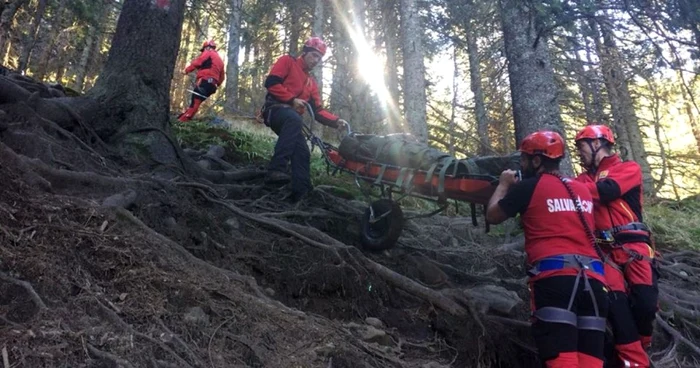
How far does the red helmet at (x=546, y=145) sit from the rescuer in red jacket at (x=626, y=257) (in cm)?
52

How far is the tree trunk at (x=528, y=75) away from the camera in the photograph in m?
6.92

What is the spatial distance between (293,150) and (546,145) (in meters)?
2.91

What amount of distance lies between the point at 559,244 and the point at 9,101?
499 centimetres

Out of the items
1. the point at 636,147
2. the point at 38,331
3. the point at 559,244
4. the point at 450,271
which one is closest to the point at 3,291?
the point at 38,331

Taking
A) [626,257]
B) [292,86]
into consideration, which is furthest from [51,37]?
[626,257]

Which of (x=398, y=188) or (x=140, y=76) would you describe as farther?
(x=140, y=76)

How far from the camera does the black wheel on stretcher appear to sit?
5449mm

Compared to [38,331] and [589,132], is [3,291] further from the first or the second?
[589,132]

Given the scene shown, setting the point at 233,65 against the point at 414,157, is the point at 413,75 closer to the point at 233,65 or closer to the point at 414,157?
the point at 414,157

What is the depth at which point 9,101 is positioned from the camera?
478cm

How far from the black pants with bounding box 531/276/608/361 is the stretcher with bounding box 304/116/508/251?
1.06 meters

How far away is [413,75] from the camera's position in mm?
12430

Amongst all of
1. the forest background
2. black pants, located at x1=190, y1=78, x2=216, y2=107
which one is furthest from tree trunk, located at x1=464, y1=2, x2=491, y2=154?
black pants, located at x1=190, y1=78, x2=216, y2=107

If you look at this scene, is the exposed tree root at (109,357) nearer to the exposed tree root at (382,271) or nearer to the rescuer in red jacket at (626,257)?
the exposed tree root at (382,271)
